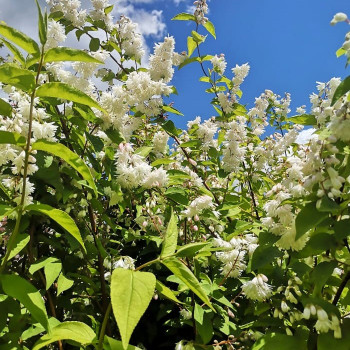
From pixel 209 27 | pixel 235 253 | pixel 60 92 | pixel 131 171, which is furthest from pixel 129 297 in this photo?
pixel 209 27

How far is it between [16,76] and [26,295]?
31.3 inches

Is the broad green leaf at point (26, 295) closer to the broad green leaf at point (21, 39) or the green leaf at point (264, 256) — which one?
the broad green leaf at point (21, 39)

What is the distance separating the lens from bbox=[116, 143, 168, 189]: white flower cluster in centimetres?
266

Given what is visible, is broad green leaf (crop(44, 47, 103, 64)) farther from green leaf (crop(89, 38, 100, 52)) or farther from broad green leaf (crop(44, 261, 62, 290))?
green leaf (crop(89, 38, 100, 52))

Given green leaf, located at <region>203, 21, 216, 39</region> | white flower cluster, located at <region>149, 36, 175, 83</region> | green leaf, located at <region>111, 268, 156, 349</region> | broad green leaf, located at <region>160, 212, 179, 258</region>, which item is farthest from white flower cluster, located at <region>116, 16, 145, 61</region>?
green leaf, located at <region>111, 268, 156, 349</region>

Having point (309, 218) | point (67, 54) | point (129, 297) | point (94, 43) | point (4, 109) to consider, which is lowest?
point (129, 297)

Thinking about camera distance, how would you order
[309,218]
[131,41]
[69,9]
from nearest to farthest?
1. [309,218]
2. [69,9]
3. [131,41]

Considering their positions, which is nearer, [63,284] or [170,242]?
[170,242]

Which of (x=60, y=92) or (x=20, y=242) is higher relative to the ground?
(x=60, y=92)

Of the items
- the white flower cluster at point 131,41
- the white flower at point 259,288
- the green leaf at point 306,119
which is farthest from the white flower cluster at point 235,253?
the white flower cluster at point 131,41

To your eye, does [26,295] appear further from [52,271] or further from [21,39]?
[21,39]

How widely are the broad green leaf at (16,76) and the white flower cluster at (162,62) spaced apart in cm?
238

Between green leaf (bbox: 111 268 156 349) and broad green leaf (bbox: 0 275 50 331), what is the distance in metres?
0.44

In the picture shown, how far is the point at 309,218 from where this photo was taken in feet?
5.34
